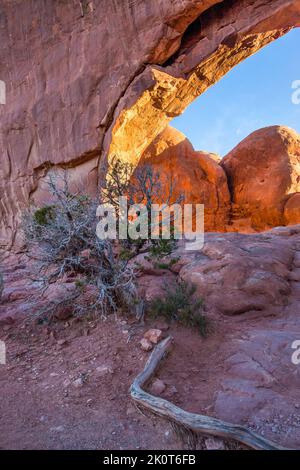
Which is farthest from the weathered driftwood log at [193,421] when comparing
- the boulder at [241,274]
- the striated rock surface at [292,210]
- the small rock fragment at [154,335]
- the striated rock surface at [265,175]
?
the striated rock surface at [265,175]

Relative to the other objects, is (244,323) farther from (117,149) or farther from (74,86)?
(74,86)

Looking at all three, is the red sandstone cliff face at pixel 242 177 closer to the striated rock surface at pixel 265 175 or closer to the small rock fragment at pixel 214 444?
the striated rock surface at pixel 265 175

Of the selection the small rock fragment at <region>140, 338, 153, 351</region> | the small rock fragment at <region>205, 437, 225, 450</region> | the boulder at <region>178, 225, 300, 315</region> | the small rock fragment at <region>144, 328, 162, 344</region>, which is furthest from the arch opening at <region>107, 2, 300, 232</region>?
the small rock fragment at <region>205, 437, 225, 450</region>

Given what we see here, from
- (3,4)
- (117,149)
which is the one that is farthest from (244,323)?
(3,4)

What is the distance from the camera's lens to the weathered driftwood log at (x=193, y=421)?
2594mm

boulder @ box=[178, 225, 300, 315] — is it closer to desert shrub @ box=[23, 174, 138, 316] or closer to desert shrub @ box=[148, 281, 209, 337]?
desert shrub @ box=[148, 281, 209, 337]

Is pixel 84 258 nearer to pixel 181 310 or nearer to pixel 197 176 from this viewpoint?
pixel 181 310

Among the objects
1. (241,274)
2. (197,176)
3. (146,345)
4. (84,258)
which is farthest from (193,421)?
(197,176)

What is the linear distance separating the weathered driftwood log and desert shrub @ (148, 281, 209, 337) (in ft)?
3.84

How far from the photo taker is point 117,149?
1157cm

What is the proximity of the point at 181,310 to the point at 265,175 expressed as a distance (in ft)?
47.9

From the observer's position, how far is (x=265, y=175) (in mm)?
17750

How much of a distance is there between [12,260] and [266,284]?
932 centimetres

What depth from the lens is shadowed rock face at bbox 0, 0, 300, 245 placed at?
10.6m
